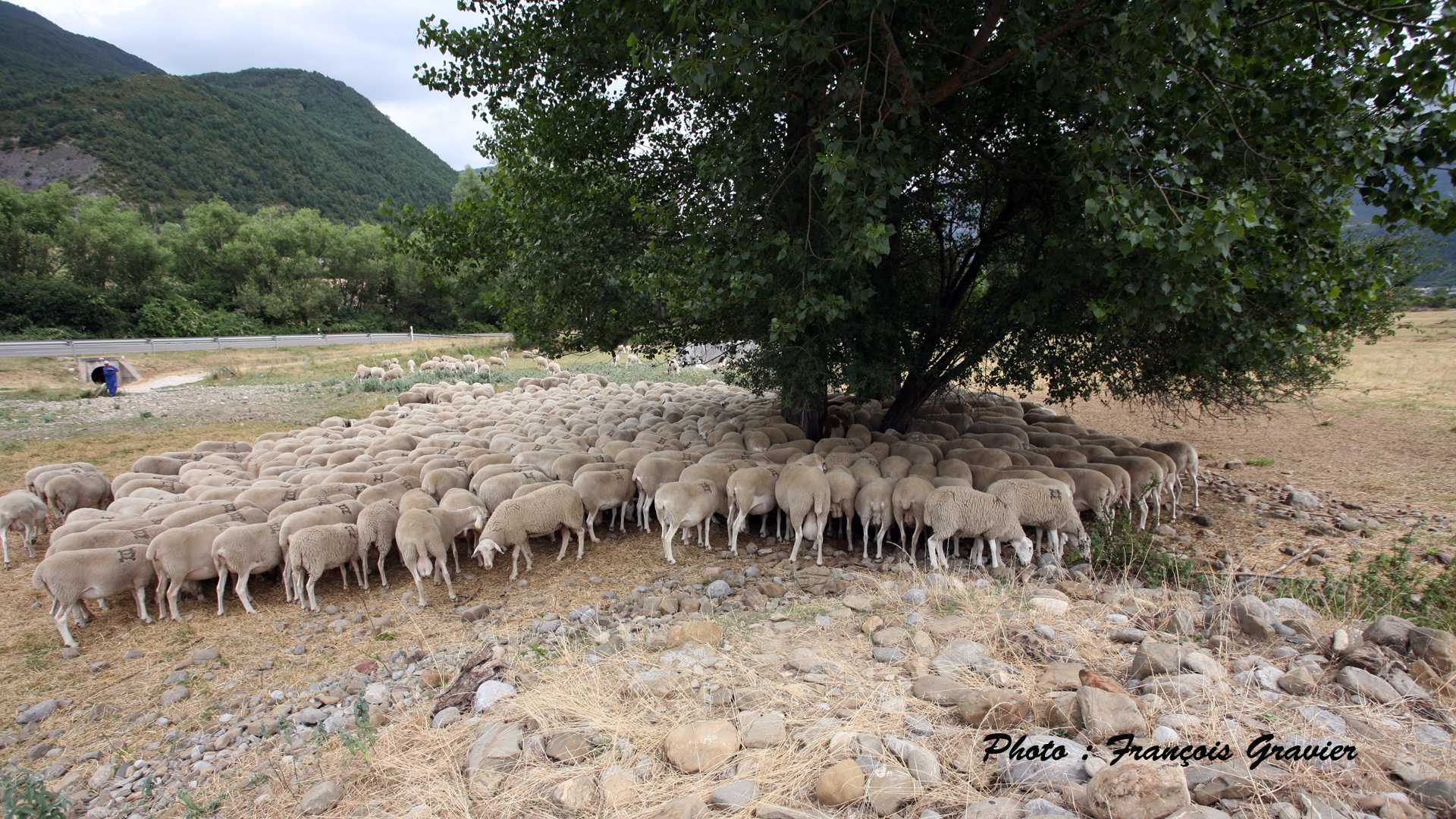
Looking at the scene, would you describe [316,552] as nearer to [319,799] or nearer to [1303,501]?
[319,799]

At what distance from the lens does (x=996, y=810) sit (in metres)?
2.72

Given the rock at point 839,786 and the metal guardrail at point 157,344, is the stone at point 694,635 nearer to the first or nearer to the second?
the rock at point 839,786

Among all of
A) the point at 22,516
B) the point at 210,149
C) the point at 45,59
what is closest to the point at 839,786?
the point at 22,516

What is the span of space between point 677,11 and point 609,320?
15.3ft

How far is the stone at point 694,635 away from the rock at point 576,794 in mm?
1645

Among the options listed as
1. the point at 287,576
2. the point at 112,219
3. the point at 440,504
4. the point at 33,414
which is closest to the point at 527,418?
the point at 440,504

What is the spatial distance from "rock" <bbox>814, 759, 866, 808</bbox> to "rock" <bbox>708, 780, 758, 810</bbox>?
31 centimetres

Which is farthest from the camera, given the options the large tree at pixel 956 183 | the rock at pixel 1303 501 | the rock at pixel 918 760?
the rock at pixel 1303 501

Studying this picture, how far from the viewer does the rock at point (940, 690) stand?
3.62 metres

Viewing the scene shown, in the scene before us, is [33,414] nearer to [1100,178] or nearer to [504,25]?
[504,25]

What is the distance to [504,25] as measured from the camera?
29.2 ft

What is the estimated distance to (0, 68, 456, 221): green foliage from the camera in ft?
221

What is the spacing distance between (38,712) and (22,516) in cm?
519

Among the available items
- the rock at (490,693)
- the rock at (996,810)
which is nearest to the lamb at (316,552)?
the rock at (490,693)
